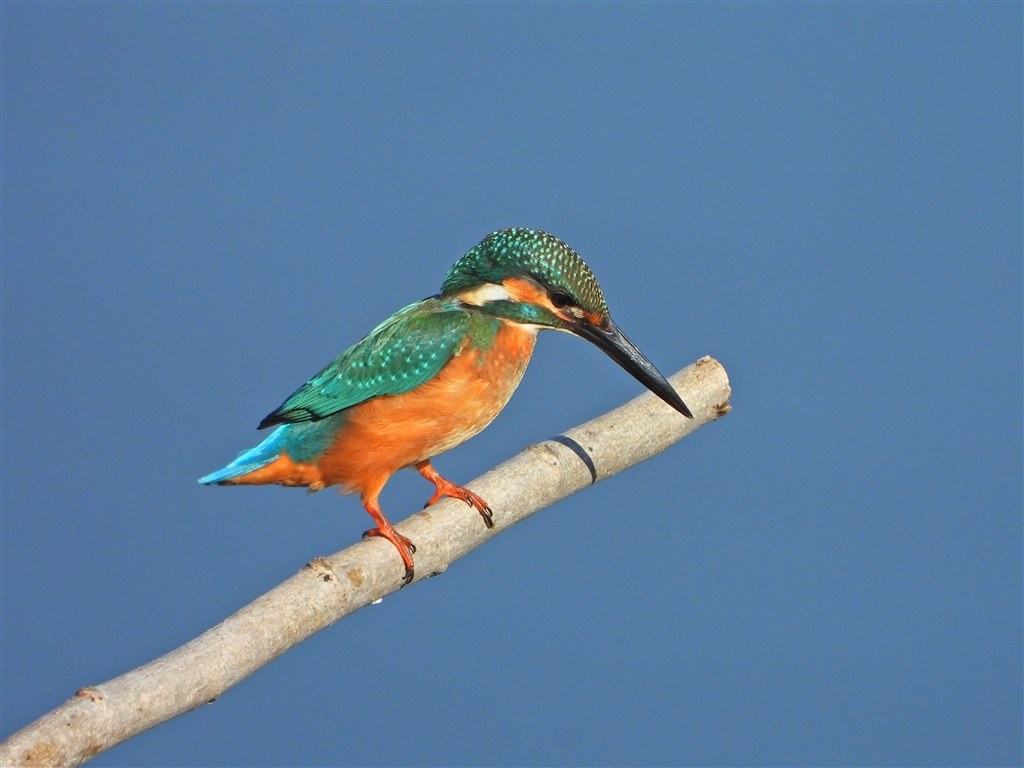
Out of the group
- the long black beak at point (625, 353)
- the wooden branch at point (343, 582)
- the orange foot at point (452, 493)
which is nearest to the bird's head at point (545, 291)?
the long black beak at point (625, 353)

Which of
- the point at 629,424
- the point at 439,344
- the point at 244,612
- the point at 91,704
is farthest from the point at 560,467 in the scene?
the point at 91,704

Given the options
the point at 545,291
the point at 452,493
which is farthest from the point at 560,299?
the point at 452,493

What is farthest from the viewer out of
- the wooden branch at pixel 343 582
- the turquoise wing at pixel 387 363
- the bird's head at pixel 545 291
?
the turquoise wing at pixel 387 363

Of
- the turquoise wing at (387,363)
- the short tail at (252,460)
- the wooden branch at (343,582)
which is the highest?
the turquoise wing at (387,363)

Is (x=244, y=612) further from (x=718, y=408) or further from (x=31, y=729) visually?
(x=718, y=408)

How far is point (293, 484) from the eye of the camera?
2.71 meters

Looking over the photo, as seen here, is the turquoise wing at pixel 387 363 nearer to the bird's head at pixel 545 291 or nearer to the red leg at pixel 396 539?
the bird's head at pixel 545 291

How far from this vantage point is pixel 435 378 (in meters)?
2.56

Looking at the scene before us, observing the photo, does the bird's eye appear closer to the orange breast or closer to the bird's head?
the bird's head

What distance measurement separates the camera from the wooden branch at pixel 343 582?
5.95 ft

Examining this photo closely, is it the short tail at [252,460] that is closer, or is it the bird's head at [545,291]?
the bird's head at [545,291]

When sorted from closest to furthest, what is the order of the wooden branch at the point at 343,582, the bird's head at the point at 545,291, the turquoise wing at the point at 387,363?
the wooden branch at the point at 343,582 → the bird's head at the point at 545,291 → the turquoise wing at the point at 387,363

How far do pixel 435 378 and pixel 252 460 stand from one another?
44cm

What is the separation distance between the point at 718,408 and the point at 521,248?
675 mm
